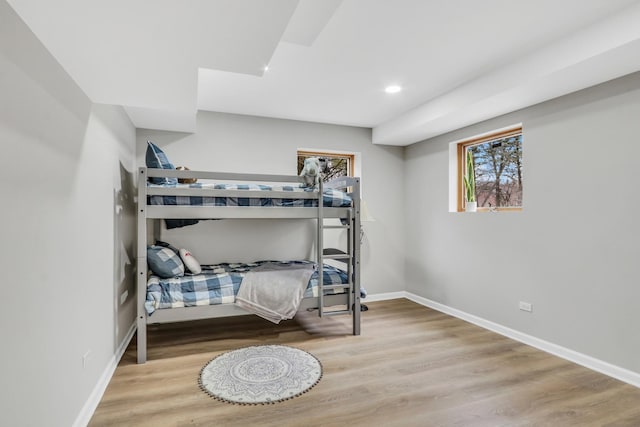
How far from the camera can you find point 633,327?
7.92 feet

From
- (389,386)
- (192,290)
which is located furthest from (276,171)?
(389,386)

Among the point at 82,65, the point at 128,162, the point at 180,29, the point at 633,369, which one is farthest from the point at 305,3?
the point at 633,369

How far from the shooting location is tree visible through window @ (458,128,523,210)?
342cm

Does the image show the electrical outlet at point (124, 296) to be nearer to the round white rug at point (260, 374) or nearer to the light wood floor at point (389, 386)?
the light wood floor at point (389, 386)

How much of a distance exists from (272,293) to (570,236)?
2.50 m

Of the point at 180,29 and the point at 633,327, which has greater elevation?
the point at 180,29

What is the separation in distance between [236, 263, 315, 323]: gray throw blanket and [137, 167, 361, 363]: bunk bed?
0.09 metres

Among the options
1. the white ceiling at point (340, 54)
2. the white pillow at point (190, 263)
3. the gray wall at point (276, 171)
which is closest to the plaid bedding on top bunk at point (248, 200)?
the white pillow at point (190, 263)

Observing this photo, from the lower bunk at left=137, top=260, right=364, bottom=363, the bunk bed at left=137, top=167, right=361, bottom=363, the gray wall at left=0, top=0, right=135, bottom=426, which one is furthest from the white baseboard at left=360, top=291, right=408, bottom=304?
the gray wall at left=0, top=0, right=135, bottom=426

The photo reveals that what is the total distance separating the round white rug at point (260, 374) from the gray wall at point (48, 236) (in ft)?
2.45

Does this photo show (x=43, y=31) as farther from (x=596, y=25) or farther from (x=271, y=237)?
(x=271, y=237)

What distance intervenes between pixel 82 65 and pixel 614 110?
3.31 meters

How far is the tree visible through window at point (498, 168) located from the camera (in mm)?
3422

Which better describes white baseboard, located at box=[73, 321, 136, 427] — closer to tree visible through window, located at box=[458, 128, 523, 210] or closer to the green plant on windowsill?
the green plant on windowsill
